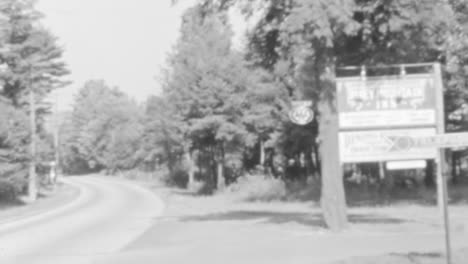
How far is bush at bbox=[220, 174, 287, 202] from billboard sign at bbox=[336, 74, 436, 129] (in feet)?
74.8

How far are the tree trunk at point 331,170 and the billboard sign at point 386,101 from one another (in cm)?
50

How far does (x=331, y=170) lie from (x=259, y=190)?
25026mm

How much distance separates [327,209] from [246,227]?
12.9 feet

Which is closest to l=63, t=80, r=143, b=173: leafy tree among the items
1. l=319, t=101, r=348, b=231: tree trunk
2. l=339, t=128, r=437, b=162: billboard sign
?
l=319, t=101, r=348, b=231: tree trunk

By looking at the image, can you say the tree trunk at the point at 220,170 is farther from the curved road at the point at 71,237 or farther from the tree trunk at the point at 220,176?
the curved road at the point at 71,237

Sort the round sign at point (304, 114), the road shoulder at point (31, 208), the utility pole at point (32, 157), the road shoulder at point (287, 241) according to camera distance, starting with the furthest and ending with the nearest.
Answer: the utility pole at point (32, 157) → the road shoulder at point (31, 208) → the round sign at point (304, 114) → the road shoulder at point (287, 241)

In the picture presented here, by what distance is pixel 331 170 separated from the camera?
19.0 metres

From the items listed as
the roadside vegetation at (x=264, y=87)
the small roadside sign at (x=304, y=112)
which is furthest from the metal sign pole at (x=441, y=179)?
the small roadside sign at (x=304, y=112)

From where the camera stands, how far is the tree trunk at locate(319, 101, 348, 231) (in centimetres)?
1888

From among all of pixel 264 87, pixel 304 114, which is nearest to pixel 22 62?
pixel 264 87

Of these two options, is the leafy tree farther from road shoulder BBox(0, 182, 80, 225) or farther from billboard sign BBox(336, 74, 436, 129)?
billboard sign BBox(336, 74, 436, 129)

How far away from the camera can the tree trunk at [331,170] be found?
61.9ft

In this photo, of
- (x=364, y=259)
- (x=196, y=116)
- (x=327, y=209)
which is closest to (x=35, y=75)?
(x=196, y=116)

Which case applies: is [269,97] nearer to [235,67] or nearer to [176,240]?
[235,67]
